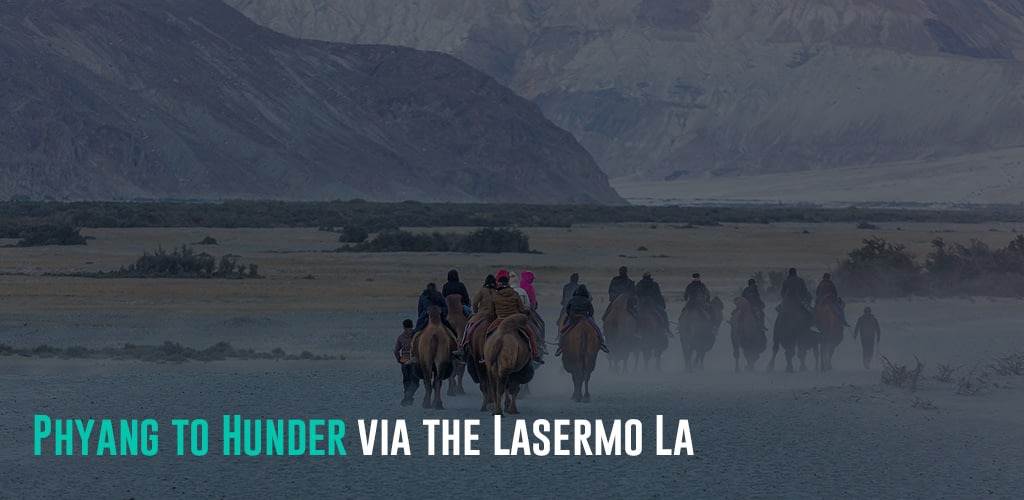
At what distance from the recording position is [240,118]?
11812cm

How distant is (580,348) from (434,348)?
6.02ft

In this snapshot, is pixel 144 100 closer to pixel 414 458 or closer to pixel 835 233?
pixel 835 233

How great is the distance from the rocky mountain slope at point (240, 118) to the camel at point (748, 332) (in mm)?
87979

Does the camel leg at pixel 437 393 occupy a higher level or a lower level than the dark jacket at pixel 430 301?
lower

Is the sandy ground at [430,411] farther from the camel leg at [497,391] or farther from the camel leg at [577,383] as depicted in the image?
the camel leg at [497,391]

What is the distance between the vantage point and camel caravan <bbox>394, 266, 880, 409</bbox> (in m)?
16.9

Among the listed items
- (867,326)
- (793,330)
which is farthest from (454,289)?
(867,326)

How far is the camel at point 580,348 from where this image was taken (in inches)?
725

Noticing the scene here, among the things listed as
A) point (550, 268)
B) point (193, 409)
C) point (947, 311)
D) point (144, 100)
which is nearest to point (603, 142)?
point (144, 100)

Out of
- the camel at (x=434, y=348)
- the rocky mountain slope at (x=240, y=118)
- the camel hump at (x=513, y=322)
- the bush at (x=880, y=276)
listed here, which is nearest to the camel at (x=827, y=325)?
the camel at (x=434, y=348)

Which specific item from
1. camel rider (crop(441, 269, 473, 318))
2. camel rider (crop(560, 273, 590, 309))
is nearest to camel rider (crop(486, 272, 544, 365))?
camel rider (crop(441, 269, 473, 318))

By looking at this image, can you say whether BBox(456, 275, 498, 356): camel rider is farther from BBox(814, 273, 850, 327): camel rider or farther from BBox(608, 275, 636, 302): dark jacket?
BBox(814, 273, 850, 327): camel rider

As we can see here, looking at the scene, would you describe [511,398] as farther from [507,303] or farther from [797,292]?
[797,292]

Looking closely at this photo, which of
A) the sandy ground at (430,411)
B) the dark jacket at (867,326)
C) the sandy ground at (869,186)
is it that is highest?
the sandy ground at (869,186)
